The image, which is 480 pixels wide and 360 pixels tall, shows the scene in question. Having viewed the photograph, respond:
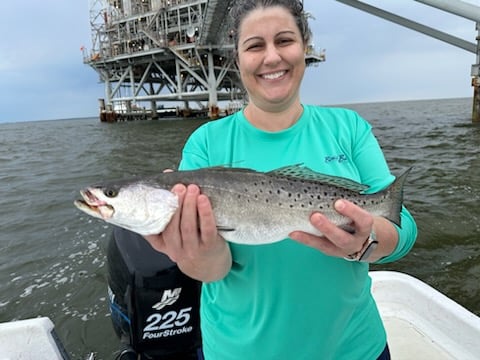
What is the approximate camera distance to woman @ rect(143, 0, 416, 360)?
6.58 ft

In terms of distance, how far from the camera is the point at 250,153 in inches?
90.2

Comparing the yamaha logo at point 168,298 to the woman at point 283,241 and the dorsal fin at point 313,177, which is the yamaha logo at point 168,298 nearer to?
the woman at point 283,241

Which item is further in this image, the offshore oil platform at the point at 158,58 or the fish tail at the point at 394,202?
the offshore oil platform at the point at 158,58

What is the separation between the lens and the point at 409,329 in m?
4.12

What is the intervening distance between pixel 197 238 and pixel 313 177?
0.82 meters

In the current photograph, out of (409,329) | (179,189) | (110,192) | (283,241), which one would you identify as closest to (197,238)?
(179,189)

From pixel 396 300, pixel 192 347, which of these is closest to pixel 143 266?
pixel 192 347

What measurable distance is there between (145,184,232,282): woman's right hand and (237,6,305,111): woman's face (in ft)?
2.57

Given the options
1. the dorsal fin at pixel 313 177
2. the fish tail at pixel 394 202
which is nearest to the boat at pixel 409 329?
the fish tail at pixel 394 202

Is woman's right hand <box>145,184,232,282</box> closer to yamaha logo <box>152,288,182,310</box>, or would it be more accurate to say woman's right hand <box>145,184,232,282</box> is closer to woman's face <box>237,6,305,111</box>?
woman's face <box>237,6,305,111</box>

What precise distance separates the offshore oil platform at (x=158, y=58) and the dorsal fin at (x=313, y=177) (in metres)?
39.8

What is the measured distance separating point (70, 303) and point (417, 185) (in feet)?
37.2

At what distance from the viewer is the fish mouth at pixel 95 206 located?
2.23 m

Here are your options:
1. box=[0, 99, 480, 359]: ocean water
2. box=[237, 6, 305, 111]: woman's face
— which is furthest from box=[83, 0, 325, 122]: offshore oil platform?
box=[237, 6, 305, 111]: woman's face
